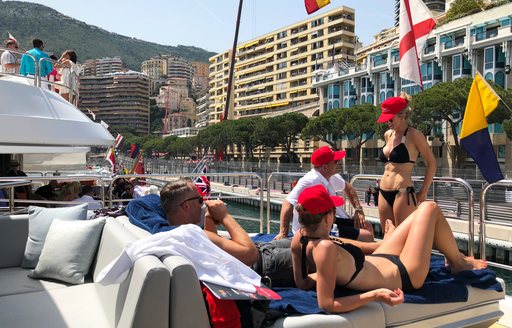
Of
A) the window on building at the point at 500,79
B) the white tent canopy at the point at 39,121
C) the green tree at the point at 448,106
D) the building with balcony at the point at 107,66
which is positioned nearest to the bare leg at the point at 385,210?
the white tent canopy at the point at 39,121

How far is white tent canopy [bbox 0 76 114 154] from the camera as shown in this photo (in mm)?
5457

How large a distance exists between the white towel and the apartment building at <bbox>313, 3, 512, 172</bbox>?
3146 cm

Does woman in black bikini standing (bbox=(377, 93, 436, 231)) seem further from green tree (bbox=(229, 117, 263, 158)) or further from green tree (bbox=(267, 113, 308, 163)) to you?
green tree (bbox=(229, 117, 263, 158))

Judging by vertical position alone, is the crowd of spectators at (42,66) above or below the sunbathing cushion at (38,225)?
above

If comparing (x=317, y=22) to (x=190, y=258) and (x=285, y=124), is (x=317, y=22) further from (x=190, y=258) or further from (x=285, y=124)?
(x=190, y=258)

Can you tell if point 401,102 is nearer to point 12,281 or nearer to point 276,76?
point 12,281

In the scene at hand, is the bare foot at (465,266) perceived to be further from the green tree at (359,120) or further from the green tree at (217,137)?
the green tree at (217,137)

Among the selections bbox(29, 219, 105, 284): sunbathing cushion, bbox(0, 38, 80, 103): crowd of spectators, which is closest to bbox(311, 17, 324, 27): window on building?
bbox(0, 38, 80, 103): crowd of spectators

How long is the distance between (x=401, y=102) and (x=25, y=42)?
16394 cm

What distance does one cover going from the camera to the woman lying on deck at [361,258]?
240 centimetres

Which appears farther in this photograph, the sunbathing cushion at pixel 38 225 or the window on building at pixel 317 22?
the window on building at pixel 317 22

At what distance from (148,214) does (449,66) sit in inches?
1797

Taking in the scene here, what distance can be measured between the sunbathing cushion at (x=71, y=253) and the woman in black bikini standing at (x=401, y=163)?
2587mm

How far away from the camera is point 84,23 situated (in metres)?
194
